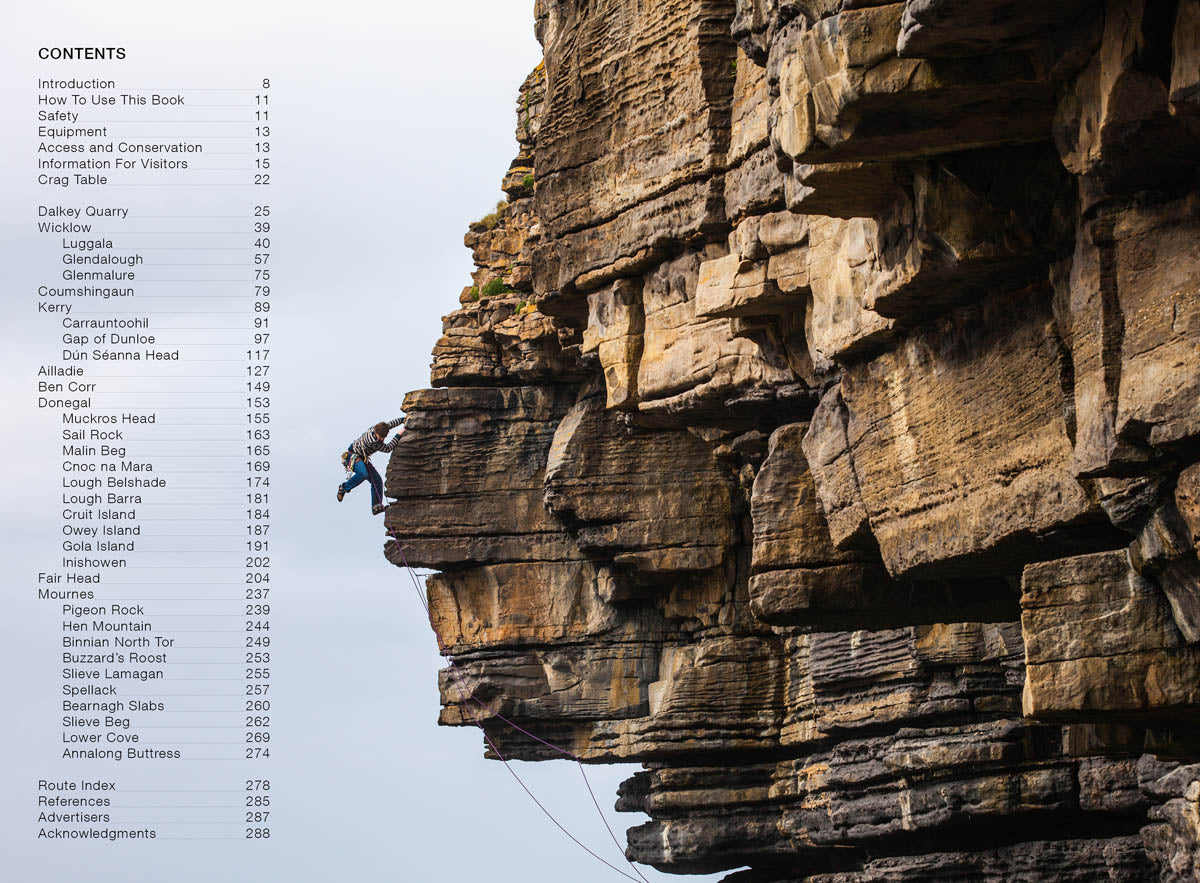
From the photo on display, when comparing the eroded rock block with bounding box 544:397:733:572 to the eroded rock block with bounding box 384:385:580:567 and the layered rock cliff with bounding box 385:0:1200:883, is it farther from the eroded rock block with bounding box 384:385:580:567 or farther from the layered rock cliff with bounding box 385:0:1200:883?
the eroded rock block with bounding box 384:385:580:567

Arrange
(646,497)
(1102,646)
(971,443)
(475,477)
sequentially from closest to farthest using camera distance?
(1102,646), (971,443), (646,497), (475,477)

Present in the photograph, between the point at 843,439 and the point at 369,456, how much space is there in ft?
61.1

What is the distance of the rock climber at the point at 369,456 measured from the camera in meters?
37.8

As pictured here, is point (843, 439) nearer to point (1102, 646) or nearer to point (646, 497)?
point (1102, 646)

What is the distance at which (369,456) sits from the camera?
3784cm

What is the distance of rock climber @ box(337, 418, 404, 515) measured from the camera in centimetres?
3775

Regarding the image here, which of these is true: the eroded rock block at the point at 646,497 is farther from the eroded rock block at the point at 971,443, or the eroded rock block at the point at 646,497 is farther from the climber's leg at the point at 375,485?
the eroded rock block at the point at 971,443

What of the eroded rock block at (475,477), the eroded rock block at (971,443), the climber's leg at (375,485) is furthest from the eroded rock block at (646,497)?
the eroded rock block at (971,443)

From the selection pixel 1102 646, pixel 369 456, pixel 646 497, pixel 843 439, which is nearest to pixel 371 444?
pixel 369 456

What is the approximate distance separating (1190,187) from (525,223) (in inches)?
958

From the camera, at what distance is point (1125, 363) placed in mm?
14078

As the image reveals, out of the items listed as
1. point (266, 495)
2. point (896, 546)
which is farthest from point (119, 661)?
point (896, 546)

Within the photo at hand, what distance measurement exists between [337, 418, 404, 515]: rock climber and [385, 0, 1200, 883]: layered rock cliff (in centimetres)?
75

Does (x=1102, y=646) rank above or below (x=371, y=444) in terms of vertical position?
below
